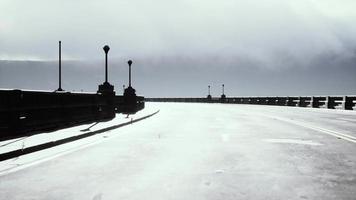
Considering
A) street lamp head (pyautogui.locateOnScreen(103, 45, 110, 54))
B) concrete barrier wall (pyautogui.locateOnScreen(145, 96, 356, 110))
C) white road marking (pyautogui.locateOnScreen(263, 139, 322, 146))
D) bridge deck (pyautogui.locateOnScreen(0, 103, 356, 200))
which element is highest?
street lamp head (pyautogui.locateOnScreen(103, 45, 110, 54))

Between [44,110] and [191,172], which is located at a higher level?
[44,110]

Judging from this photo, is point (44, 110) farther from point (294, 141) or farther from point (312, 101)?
point (312, 101)

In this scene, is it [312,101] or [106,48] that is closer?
[106,48]

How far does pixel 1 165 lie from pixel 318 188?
5779mm

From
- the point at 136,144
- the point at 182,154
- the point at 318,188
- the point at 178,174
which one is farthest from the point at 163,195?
the point at 136,144

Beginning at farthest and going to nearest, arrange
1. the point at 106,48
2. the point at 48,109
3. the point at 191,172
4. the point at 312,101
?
the point at 312,101
the point at 106,48
the point at 48,109
the point at 191,172

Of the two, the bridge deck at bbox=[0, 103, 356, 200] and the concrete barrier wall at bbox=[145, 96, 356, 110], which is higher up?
the concrete barrier wall at bbox=[145, 96, 356, 110]

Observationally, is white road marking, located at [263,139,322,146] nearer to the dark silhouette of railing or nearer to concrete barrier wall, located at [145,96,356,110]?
the dark silhouette of railing

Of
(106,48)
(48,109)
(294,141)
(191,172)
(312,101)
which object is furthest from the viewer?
(312,101)

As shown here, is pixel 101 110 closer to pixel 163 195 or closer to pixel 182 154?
pixel 182 154

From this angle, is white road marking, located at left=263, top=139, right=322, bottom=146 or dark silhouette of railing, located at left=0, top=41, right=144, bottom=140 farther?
dark silhouette of railing, located at left=0, top=41, right=144, bottom=140

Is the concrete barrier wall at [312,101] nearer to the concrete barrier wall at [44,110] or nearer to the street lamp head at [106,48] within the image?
the street lamp head at [106,48]

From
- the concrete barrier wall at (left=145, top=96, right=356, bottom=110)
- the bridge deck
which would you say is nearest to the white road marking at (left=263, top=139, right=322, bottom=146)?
the bridge deck

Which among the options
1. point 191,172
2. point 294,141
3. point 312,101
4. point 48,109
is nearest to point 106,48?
point 48,109
